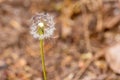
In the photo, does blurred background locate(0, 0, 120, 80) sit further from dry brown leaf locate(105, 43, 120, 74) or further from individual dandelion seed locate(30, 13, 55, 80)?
individual dandelion seed locate(30, 13, 55, 80)

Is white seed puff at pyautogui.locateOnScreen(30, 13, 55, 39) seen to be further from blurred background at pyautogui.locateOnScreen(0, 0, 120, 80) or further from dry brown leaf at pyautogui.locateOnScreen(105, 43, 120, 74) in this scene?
dry brown leaf at pyautogui.locateOnScreen(105, 43, 120, 74)

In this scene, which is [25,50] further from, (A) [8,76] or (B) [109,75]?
(B) [109,75]

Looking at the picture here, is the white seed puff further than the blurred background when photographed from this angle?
No

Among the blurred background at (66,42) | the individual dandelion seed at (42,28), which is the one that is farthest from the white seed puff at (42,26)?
the blurred background at (66,42)

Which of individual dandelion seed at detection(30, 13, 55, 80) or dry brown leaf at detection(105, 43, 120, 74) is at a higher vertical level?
individual dandelion seed at detection(30, 13, 55, 80)

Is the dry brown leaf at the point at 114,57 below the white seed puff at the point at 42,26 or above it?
below

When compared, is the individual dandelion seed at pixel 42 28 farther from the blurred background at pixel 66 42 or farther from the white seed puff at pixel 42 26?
the blurred background at pixel 66 42

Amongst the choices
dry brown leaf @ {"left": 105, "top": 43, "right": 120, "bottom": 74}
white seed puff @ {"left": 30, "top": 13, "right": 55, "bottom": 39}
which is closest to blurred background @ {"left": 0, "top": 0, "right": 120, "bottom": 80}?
dry brown leaf @ {"left": 105, "top": 43, "right": 120, "bottom": 74}

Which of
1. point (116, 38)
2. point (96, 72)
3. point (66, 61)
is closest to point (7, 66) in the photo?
point (66, 61)

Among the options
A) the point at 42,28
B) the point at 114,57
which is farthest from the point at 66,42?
the point at 42,28

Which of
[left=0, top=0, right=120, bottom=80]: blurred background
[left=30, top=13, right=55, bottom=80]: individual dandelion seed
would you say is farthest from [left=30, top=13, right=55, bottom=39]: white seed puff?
[left=0, top=0, right=120, bottom=80]: blurred background
